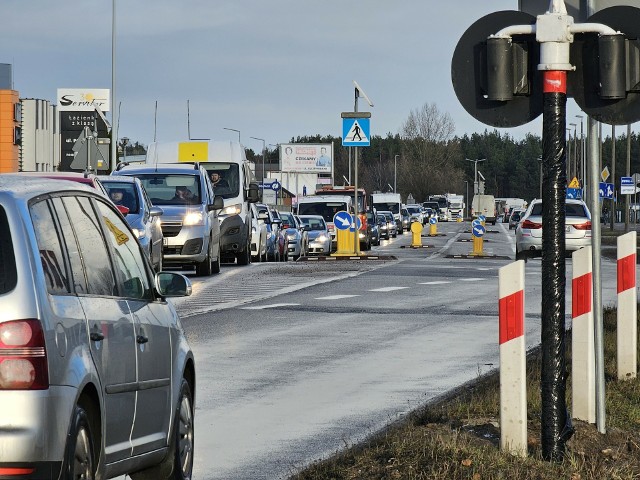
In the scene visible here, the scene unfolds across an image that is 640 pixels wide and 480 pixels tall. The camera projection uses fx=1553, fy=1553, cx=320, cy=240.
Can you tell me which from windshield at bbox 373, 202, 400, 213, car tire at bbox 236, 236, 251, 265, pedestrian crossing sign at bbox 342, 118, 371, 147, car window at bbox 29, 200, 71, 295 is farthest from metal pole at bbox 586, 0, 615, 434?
windshield at bbox 373, 202, 400, 213

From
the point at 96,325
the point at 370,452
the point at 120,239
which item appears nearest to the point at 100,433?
the point at 96,325

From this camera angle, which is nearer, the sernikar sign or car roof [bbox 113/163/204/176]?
car roof [bbox 113/163/204/176]

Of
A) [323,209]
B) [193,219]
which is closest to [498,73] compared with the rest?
[193,219]

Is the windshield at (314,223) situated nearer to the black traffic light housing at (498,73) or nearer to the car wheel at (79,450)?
the black traffic light housing at (498,73)

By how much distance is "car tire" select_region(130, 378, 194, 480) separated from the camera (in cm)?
695

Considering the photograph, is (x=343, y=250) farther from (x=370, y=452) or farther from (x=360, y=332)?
(x=370, y=452)

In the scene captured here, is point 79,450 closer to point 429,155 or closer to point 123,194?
point 123,194

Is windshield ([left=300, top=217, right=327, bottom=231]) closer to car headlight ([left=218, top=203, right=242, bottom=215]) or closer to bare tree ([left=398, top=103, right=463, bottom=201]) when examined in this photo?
car headlight ([left=218, top=203, right=242, bottom=215])

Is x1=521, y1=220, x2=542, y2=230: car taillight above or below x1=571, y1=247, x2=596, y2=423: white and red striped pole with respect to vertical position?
above

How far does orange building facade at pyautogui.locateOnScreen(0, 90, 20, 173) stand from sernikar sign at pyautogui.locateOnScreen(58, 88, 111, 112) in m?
31.7

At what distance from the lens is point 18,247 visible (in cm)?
534

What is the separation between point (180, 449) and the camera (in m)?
7.13

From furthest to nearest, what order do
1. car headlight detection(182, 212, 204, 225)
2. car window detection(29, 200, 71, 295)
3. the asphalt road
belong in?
car headlight detection(182, 212, 204, 225), the asphalt road, car window detection(29, 200, 71, 295)

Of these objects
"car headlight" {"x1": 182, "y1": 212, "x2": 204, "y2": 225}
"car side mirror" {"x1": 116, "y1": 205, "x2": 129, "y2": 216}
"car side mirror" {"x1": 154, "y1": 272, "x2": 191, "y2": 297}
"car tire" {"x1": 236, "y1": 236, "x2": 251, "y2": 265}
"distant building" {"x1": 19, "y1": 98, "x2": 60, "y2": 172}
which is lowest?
"car tire" {"x1": 236, "y1": 236, "x2": 251, "y2": 265}
